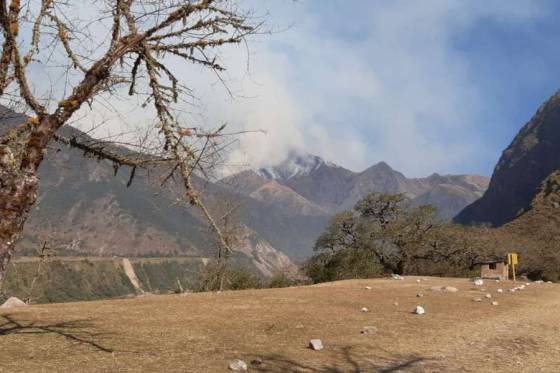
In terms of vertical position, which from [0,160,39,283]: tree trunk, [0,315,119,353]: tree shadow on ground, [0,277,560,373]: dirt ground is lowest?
[0,315,119,353]: tree shadow on ground

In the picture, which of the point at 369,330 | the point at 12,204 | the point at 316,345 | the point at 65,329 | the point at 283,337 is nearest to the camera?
the point at 12,204

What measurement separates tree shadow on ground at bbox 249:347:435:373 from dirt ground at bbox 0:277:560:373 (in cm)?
2

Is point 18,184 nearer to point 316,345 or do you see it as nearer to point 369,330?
point 316,345

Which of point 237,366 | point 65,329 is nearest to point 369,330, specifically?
point 237,366

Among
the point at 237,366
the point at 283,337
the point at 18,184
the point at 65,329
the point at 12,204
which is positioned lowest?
the point at 65,329

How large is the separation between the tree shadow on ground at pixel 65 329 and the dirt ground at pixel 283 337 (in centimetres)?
2

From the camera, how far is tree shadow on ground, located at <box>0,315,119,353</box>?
10.7 meters

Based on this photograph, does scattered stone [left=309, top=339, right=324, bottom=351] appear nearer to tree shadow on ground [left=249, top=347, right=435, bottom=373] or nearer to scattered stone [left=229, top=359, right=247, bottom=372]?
tree shadow on ground [left=249, top=347, right=435, bottom=373]

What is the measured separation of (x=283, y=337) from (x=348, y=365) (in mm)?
2833

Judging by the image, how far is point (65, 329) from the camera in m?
12.3

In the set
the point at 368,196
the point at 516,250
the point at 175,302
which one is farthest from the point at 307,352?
the point at 516,250

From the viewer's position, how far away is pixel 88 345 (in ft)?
33.9

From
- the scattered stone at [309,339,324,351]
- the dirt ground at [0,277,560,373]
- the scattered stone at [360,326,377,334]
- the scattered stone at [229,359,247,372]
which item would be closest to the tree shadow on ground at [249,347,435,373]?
the dirt ground at [0,277,560,373]

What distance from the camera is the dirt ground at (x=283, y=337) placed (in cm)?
918
